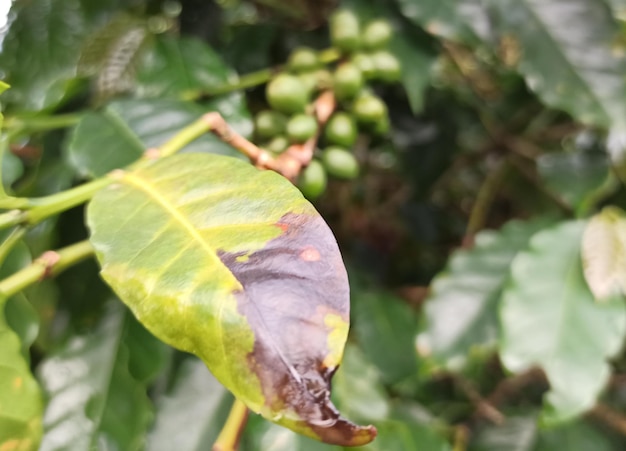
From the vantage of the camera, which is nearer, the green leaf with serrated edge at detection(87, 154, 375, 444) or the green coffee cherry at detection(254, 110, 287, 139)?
the green leaf with serrated edge at detection(87, 154, 375, 444)

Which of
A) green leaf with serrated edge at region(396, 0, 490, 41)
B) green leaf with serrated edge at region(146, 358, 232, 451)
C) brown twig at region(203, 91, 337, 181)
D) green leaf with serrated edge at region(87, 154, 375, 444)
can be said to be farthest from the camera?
green leaf with serrated edge at region(396, 0, 490, 41)

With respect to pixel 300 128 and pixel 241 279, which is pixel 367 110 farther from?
pixel 241 279

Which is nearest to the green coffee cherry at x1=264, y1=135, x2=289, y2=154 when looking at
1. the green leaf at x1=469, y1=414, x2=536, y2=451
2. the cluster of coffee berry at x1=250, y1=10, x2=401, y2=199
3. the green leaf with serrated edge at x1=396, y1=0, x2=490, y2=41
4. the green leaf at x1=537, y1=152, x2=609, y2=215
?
the cluster of coffee berry at x1=250, y1=10, x2=401, y2=199

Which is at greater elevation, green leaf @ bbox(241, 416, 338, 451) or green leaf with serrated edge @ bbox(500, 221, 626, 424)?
green leaf with serrated edge @ bbox(500, 221, 626, 424)

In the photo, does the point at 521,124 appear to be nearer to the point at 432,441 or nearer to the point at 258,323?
the point at 432,441

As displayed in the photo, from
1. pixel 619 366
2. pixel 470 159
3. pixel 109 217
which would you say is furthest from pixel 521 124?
pixel 109 217

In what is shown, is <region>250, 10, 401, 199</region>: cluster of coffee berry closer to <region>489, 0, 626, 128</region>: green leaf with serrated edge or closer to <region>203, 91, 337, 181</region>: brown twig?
<region>203, 91, 337, 181</region>: brown twig
